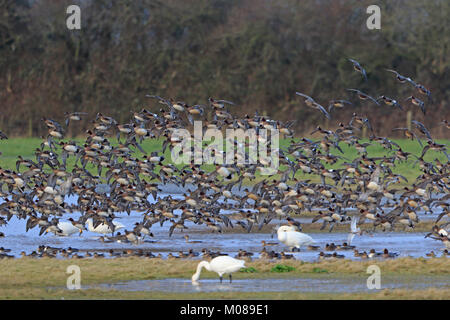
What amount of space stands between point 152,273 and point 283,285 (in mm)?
2565

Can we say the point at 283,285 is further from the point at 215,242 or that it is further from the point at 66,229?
the point at 66,229

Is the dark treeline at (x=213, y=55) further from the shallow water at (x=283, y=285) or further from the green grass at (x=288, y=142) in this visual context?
the shallow water at (x=283, y=285)

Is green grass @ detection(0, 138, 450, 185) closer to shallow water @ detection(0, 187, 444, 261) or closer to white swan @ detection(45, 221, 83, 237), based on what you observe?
shallow water @ detection(0, 187, 444, 261)

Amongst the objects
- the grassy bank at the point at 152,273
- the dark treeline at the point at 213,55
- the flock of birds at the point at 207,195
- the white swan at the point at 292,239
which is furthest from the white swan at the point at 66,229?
the dark treeline at the point at 213,55

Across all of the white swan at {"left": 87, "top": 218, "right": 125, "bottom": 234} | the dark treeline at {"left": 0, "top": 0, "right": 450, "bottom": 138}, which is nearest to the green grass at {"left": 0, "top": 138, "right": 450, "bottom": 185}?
the dark treeline at {"left": 0, "top": 0, "right": 450, "bottom": 138}

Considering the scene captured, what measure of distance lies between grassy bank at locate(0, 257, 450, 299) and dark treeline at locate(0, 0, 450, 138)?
34.5 m

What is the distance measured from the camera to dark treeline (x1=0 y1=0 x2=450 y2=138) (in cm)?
5472

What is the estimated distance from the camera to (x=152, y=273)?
55.1ft

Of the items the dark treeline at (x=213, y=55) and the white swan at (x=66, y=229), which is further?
the dark treeline at (x=213, y=55)

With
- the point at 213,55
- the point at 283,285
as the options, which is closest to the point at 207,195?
the point at 283,285

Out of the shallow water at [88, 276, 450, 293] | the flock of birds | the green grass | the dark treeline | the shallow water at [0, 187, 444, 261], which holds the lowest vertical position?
the shallow water at [88, 276, 450, 293]

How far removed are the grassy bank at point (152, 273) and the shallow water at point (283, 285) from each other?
1.07 ft

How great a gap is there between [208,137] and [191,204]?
332 cm

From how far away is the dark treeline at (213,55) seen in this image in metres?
54.7
